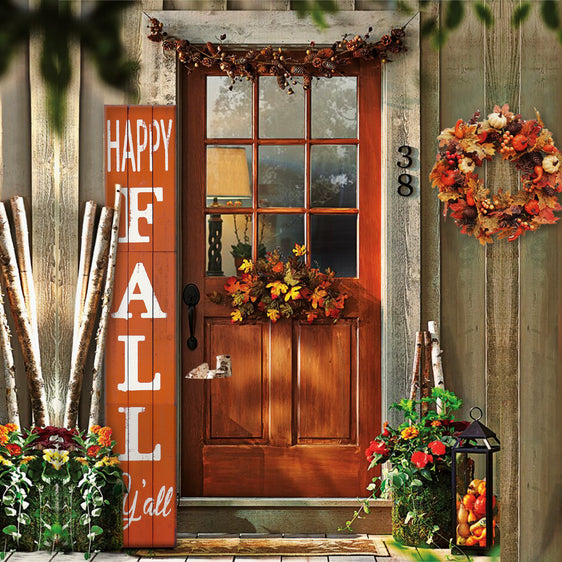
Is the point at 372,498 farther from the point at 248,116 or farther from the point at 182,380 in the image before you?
the point at 248,116

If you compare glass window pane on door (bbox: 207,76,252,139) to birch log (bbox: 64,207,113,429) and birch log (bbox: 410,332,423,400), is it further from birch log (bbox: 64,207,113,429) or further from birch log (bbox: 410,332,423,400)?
birch log (bbox: 410,332,423,400)

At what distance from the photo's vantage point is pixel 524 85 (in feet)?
12.1

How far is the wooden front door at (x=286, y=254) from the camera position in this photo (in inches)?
150

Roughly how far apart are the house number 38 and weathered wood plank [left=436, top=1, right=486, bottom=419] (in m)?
0.12

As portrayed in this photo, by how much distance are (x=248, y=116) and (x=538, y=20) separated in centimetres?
150

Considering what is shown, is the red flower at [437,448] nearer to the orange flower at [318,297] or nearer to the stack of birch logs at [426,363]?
the stack of birch logs at [426,363]

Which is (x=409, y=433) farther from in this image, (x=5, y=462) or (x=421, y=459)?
(x=5, y=462)

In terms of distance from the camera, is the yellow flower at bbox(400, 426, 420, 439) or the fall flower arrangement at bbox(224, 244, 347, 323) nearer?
the yellow flower at bbox(400, 426, 420, 439)

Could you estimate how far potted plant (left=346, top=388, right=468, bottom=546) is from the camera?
3387 mm

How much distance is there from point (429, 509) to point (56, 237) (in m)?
2.18

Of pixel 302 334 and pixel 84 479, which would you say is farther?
pixel 302 334

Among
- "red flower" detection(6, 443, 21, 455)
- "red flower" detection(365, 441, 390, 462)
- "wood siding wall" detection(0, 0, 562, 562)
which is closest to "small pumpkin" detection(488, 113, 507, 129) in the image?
"wood siding wall" detection(0, 0, 562, 562)

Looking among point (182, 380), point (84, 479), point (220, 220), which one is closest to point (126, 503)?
point (84, 479)

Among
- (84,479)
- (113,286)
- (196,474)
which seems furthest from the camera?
(196,474)
